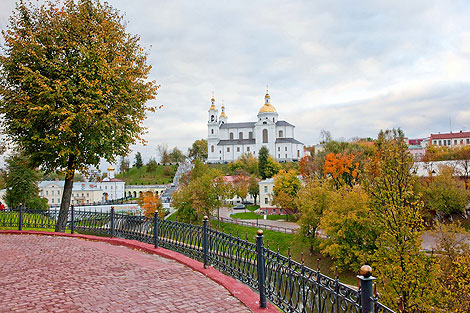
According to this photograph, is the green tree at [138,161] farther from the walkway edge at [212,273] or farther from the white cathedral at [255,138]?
the walkway edge at [212,273]

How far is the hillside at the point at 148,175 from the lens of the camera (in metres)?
84.9

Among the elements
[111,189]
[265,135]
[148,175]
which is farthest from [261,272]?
[148,175]

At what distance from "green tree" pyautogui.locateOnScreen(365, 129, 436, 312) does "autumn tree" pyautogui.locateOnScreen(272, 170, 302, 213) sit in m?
23.6

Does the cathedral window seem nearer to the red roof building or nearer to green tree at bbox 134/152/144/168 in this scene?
green tree at bbox 134/152/144/168

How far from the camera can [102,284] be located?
6270 millimetres

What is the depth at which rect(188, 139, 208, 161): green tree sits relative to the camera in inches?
4124

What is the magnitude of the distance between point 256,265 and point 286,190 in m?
36.5

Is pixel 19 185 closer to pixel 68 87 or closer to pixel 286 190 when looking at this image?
pixel 68 87

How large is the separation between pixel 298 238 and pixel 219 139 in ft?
227

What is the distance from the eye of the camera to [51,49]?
41.6ft

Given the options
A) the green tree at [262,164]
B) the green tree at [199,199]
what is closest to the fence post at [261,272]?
the green tree at [199,199]

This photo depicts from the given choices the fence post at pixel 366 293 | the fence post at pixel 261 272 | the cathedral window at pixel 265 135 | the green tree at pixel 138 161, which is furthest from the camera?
the green tree at pixel 138 161

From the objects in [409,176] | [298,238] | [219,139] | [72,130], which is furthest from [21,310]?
[219,139]

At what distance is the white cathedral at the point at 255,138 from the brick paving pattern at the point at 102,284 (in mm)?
81467
